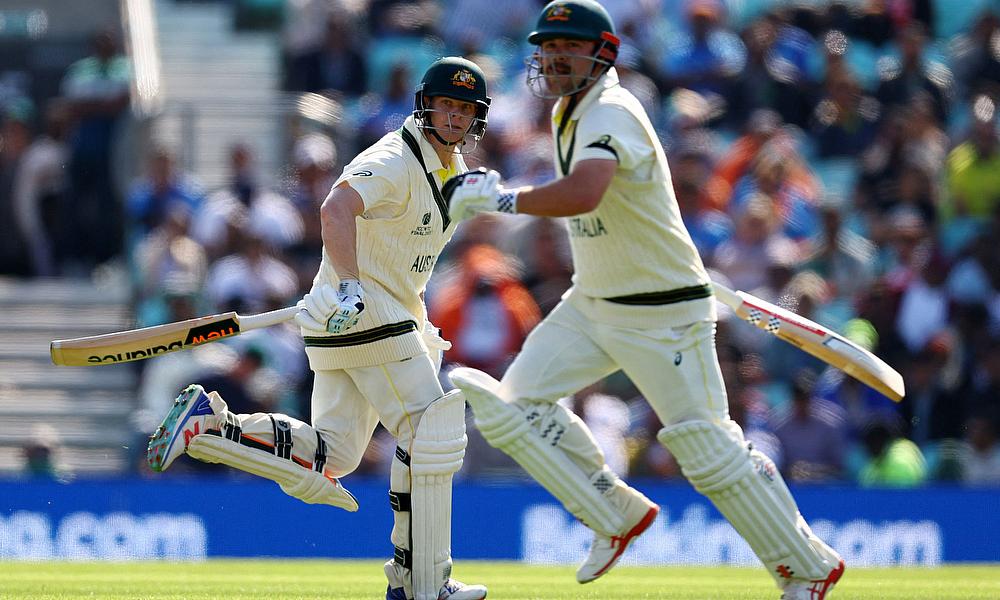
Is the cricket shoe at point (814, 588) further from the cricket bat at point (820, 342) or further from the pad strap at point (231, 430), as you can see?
the pad strap at point (231, 430)

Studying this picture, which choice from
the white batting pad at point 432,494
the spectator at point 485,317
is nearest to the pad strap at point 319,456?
the white batting pad at point 432,494

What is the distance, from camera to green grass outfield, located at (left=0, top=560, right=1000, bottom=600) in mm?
6633

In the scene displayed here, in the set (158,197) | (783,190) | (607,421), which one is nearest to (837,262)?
(783,190)

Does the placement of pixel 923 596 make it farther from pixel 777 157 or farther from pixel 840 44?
pixel 840 44

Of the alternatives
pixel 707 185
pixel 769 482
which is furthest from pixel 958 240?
pixel 769 482

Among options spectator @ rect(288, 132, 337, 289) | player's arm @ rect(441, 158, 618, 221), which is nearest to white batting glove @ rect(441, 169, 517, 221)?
player's arm @ rect(441, 158, 618, 221)

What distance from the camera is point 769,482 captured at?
18.5 ft

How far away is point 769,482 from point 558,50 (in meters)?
1.71

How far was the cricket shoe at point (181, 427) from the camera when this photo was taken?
5586mm

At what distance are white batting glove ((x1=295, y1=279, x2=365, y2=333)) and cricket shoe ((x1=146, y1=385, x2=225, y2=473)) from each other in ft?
1.78

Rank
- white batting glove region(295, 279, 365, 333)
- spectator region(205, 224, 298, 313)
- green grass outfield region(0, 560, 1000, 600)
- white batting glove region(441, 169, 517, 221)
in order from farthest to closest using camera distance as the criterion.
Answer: spectator region(205, 224, 298, 313)
green grass outfield region(0, 560, 1000, 600)
white batting glove region(295, 279, 365, 333)
white batting glove region(441, 169, 517, 221)

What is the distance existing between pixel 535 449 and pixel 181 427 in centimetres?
126

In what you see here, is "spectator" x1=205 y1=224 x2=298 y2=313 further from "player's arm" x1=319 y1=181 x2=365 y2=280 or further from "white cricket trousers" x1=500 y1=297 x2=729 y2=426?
"player's arm" x1=319 y1=181 x2=365 y2=280

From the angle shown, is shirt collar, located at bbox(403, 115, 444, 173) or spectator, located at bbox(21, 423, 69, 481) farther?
spectator, located at bbox(21, 423, 69, 481)
